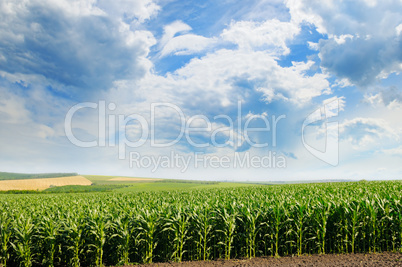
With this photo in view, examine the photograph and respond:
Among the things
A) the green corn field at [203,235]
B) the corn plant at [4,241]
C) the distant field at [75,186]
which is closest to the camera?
the green corn field at [203,235]

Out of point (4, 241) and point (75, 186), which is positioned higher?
point (4, 241)

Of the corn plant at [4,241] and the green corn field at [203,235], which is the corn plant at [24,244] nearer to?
the green corn field at [203,235]

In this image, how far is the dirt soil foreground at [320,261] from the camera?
8.42 meters

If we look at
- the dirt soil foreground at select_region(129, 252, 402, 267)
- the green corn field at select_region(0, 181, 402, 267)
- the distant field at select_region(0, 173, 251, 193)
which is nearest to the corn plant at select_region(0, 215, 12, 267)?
the green corn field at select_region(0, 181, 402, 267)

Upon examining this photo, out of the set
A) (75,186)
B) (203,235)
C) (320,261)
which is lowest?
(75,186)

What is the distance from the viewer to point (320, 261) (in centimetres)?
884

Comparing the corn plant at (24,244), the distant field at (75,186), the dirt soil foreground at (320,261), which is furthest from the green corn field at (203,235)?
the distant field at (75,186)

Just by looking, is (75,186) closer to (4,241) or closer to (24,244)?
(4,241)

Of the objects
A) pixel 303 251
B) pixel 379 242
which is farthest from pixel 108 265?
pixel 379 242

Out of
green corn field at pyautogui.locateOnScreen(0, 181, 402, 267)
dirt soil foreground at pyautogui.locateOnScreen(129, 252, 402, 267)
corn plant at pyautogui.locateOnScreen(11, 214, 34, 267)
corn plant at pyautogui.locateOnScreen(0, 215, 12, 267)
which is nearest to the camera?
dirt soil foreground at pyautogui.locateOnScreen(129, 252, 402, 267)

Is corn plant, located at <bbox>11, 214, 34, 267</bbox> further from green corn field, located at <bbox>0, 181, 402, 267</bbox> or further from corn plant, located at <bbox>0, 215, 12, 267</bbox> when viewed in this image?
corn plant, located at <bbox>0, 215, 12, 267</bbox>

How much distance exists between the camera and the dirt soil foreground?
8422 millimetres

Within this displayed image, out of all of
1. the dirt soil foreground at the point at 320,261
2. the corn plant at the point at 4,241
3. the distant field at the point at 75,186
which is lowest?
the distant field at the point at 75,186

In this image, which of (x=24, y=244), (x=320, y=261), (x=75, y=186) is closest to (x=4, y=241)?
(x=24, y=244)
